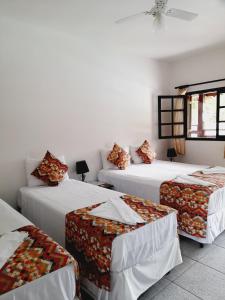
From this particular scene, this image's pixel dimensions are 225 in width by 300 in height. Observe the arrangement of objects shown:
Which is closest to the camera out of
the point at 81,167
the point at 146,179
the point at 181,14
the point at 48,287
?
the point at 48,287

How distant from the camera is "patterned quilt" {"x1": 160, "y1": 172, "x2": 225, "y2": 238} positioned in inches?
102

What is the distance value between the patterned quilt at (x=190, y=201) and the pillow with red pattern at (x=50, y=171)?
147cm

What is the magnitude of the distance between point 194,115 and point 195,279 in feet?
12.6

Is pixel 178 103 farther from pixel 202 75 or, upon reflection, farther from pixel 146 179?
pixel 146 179

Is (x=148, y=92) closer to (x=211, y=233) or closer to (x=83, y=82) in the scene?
(x=83, y=82)

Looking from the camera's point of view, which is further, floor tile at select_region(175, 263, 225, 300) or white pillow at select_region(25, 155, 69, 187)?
white pillow at select_region(25, 155, 69, 187)

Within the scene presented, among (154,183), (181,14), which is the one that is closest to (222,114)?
(154,183)

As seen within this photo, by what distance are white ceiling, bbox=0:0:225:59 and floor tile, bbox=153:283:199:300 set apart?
9.56 ft

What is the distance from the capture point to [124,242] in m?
1.70

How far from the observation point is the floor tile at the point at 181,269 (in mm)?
2166

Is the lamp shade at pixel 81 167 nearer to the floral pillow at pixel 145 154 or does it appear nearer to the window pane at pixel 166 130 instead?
the floral pillow at pixel 145 154

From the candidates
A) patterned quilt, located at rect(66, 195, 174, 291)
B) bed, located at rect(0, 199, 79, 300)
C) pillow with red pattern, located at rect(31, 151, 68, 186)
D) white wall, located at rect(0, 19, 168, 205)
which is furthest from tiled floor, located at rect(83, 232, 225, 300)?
white wall, located at rect(0, 19, 168, 205)

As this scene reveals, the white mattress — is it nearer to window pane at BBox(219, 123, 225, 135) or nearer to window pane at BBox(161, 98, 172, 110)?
window pane at BBox(219, 123, 225, 135)

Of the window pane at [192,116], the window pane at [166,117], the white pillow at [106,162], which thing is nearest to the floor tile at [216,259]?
the white pillow at [106,162]
